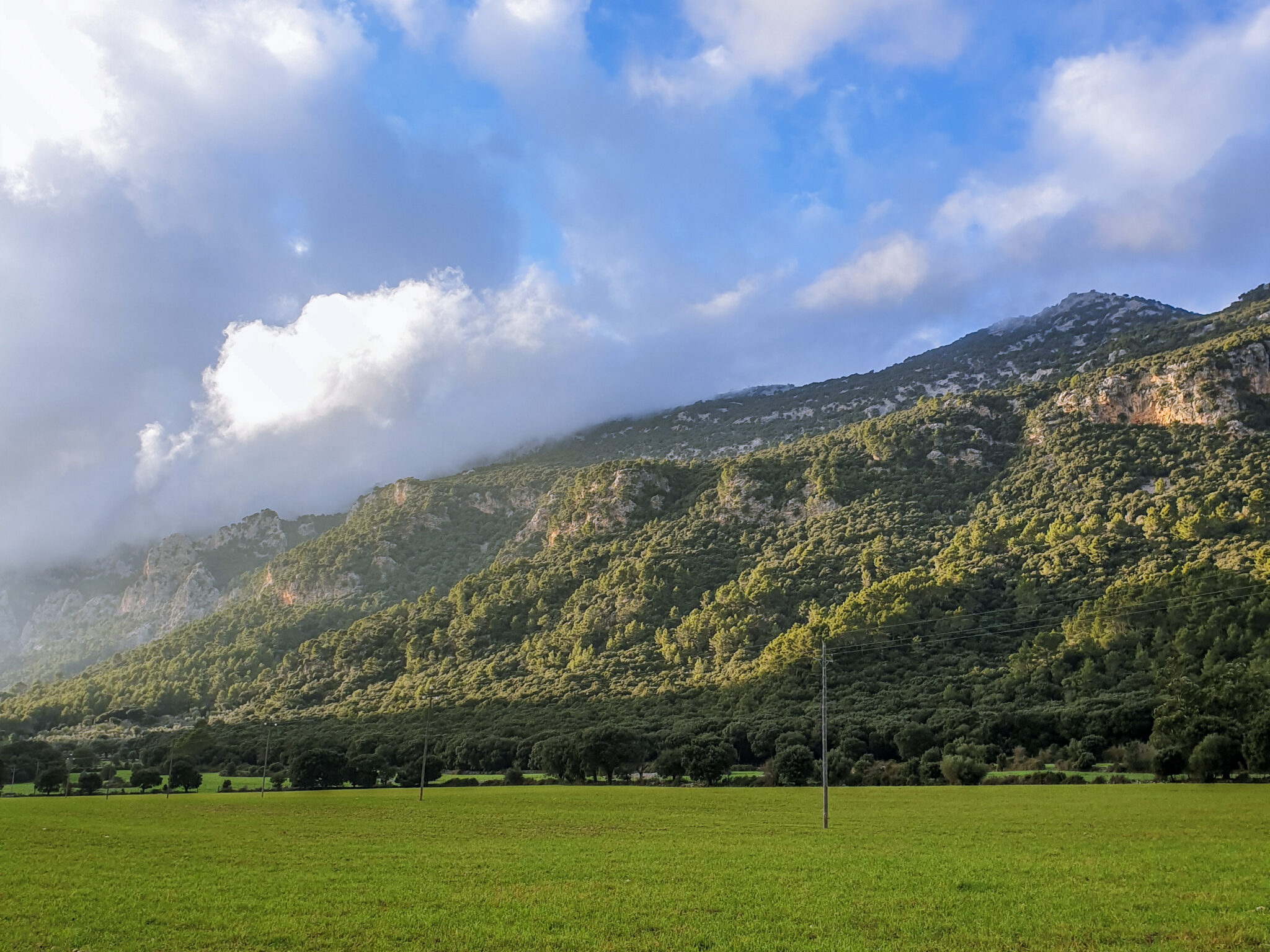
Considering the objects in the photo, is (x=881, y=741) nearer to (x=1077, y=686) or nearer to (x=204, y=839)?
(x=1077, y=686)

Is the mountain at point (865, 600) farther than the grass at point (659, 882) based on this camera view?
Yes

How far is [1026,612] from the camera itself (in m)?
96.9

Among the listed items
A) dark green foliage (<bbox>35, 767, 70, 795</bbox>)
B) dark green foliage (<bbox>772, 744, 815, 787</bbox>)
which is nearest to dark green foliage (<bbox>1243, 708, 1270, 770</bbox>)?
dark green foliage (<bbox>772, 744, 815, 787</bbox>)

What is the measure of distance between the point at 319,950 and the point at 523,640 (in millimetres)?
129428

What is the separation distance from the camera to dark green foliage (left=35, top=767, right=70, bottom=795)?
9088 centimetres

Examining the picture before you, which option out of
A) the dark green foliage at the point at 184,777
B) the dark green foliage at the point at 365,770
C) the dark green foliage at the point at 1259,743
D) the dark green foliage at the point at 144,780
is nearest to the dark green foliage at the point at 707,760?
the dark green foliage at the point at 365,770

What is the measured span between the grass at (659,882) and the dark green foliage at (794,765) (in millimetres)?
31482

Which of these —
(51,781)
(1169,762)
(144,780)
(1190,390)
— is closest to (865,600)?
(1169,762)

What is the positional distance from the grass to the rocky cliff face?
101m

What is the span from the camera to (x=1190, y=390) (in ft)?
398

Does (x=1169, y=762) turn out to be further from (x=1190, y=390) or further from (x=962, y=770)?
(x=1190, y=390)

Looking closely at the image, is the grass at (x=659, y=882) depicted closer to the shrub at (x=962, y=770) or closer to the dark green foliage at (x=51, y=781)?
the shrub at (x=962, y=770)

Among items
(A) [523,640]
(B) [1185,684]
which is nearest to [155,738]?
(A) [523,640]

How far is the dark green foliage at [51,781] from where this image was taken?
298 feet
